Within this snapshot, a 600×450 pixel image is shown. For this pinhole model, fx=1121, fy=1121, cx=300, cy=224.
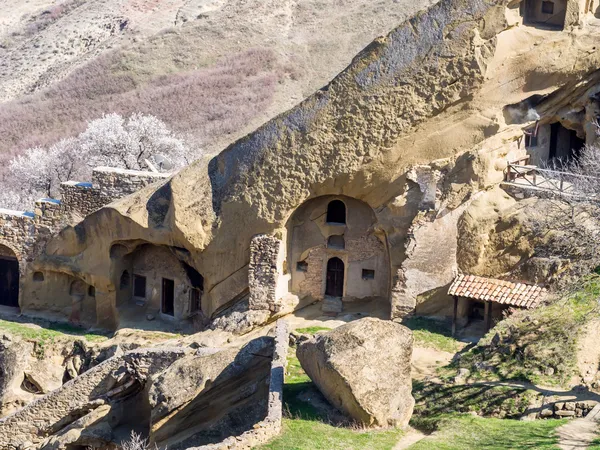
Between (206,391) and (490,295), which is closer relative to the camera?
(206,391)

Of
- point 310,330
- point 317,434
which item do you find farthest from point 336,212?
point 317,434

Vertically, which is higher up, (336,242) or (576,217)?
(576,217)

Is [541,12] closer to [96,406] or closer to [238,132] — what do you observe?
[96,406]

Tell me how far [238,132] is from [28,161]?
1056cm

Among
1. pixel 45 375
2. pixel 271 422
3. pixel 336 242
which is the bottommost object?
pixel 45 375

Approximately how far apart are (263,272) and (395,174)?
443 centimetres

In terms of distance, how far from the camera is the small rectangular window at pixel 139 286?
3359 cm

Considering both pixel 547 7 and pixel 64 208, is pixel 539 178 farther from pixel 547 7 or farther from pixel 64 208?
pixel 64 208

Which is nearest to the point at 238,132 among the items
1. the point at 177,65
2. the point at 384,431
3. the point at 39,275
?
the point at 177,65

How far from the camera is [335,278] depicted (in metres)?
30.8

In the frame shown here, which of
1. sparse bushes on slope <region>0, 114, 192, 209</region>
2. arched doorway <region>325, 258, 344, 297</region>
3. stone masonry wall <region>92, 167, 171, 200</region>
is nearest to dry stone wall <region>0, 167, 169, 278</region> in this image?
stone masonry wall <region>92, 167, 171, 200</region>

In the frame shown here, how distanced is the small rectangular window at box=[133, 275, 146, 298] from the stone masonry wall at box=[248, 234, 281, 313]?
4.90m

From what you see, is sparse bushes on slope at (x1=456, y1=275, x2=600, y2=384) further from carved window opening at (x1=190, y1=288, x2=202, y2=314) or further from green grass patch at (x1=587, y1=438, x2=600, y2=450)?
carved window opening at (x1=190, y1=288, x2=202, y2=314)

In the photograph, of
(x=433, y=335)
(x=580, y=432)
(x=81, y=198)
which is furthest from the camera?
(x=81, y=198)
